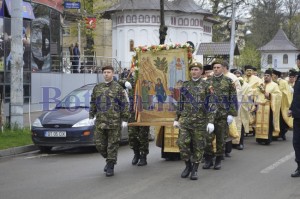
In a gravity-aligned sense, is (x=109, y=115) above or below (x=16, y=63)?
below

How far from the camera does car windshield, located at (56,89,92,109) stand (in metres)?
13.7

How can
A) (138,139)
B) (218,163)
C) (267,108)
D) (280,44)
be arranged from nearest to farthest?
(218,163) < (138,139) < (267,108) < (280,44)

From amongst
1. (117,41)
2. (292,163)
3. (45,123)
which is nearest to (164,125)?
(292,163)

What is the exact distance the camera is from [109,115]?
955cm

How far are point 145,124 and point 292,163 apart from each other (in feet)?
9.60

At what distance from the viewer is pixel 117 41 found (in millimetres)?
55594

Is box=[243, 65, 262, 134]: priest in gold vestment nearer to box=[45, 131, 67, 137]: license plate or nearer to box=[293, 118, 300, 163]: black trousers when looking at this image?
box=[45, 131, 67, 137]: license plate

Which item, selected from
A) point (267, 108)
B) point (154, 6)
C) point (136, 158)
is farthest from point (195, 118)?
point (154, 6)

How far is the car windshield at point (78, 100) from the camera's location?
539 inches

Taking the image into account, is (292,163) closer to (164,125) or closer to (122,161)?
(164,125)

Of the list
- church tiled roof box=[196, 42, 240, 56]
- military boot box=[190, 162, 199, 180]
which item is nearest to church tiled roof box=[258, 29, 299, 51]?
church tiled roof box=[196, 42, 240, 56]

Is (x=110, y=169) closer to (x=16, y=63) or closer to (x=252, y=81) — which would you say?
(x=16, y=63)

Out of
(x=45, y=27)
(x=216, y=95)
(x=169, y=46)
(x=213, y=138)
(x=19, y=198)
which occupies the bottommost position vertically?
(x=19, y=198)

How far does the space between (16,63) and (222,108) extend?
6.83m
